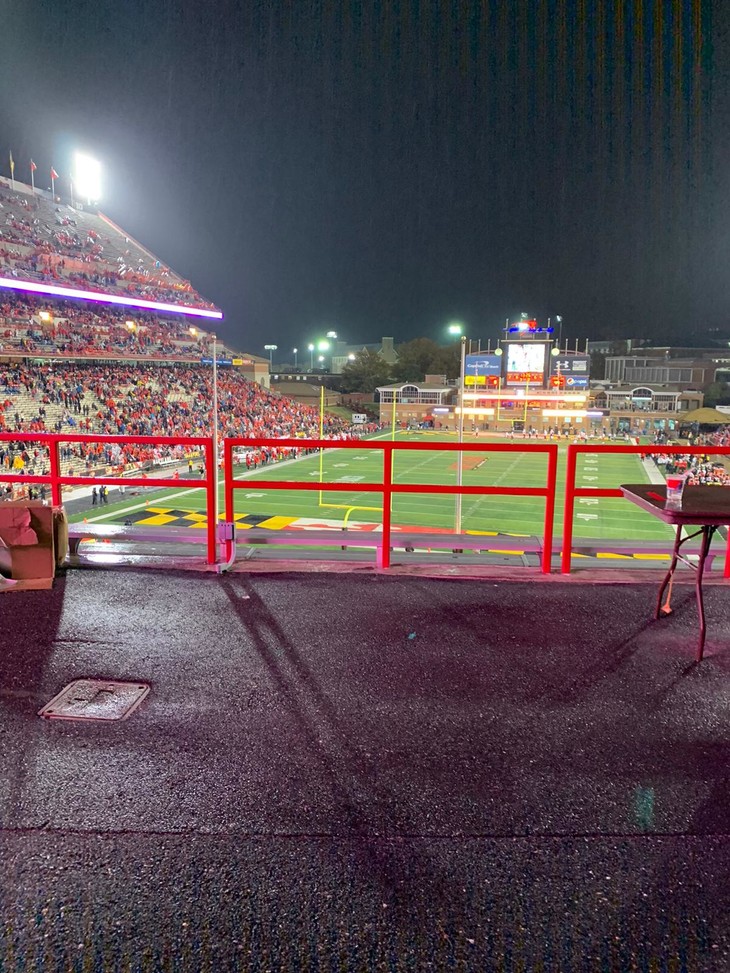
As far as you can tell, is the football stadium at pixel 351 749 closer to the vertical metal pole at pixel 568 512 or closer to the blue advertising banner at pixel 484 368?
the vertical metal pole at pixel 568 512

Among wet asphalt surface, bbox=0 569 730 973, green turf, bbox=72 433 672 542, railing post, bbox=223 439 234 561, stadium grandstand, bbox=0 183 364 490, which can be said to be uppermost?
stadium grandstand, bbox=0 183 364 490

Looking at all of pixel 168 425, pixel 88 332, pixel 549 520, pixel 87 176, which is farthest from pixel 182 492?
pixel 87 176

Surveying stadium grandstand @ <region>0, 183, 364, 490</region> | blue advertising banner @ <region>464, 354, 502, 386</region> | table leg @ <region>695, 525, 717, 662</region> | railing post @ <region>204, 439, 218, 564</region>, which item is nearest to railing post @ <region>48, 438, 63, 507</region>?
railing post @ <region>204, 439, 218, 564</region>

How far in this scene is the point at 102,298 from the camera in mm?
46375

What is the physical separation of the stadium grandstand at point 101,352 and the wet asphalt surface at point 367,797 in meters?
21.6

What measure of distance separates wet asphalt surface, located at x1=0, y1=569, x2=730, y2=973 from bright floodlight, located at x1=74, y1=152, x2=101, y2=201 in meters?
60.3

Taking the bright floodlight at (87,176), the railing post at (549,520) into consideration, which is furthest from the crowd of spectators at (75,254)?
the railing post at (549,520)

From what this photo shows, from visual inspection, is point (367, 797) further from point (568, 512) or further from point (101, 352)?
point (101, 352)

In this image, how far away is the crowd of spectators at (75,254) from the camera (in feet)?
137

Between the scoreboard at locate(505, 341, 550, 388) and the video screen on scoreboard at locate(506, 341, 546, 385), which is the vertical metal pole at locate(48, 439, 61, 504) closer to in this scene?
the scoreboard at locate(505, 341, 550, 388)

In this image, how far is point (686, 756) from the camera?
9.95 feet

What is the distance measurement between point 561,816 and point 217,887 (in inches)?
53.1

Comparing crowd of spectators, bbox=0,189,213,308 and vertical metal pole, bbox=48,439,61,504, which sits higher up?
crowd of spectators, bbox=0,189,213,308

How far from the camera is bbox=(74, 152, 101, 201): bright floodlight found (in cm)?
5378
